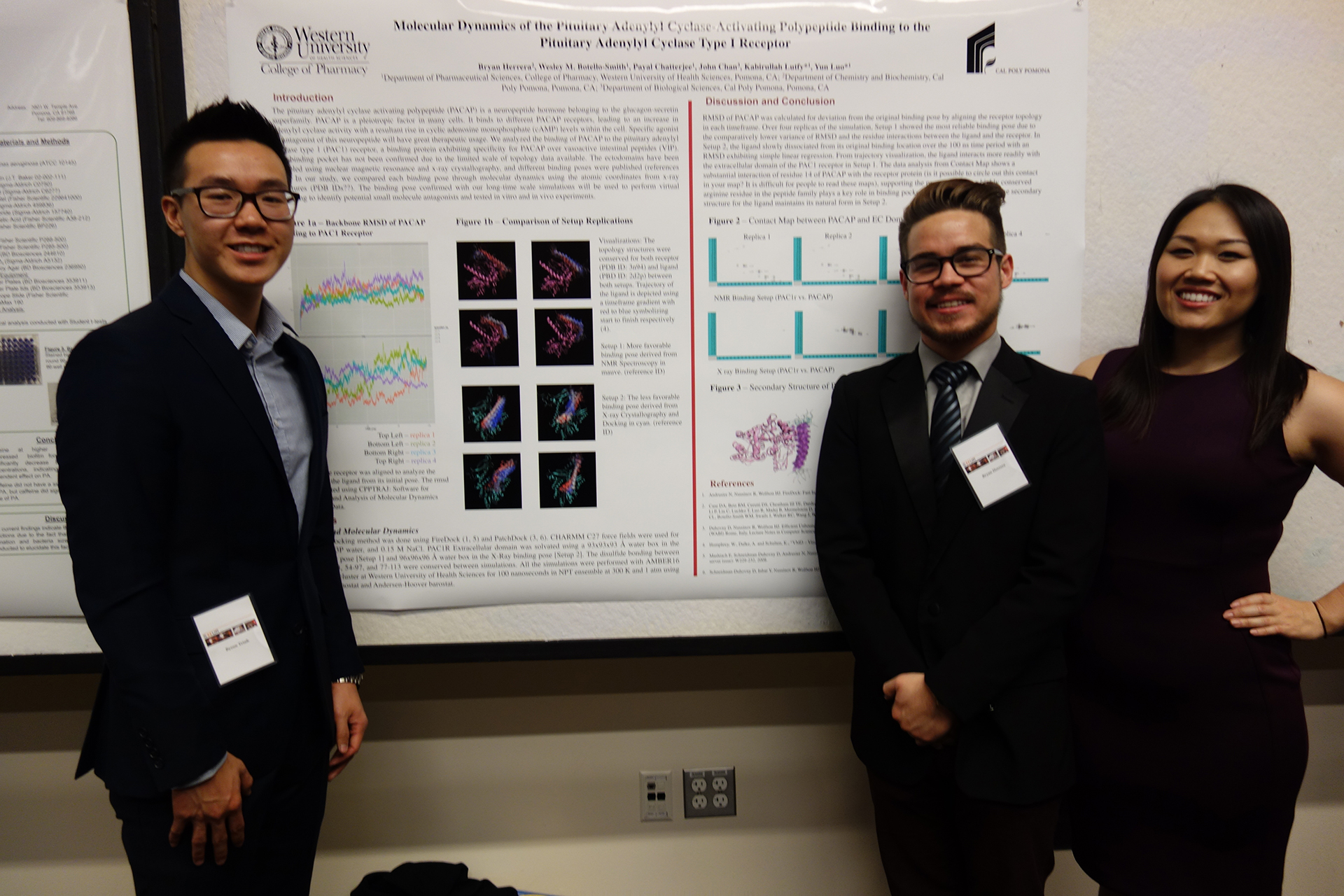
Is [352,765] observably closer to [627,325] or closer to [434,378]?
[434,378]

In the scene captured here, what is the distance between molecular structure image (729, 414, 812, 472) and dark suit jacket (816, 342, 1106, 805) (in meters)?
0.22

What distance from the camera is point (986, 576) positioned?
121 centimetres

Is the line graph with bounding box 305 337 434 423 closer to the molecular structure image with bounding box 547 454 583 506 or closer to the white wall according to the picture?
the molecular structure image with bounding box 547 454 583 506

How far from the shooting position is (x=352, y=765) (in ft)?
5.42

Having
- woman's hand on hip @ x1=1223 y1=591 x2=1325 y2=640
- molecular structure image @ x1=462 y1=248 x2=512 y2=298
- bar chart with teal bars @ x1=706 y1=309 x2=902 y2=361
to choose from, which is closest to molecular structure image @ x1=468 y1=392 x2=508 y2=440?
molecular structure image @ x1=462 y1=248 x2=512 y2=298

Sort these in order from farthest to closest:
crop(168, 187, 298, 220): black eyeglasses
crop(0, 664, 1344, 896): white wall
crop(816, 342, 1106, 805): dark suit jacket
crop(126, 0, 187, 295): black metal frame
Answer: crop(0, 664, 1344, 896): white wall, crop(126, 0, 187, 295): black metal frame, crop(816, 342, 1106, 805): dark suit jacket, crop(168, 187, 298, 220): black eyeglasses

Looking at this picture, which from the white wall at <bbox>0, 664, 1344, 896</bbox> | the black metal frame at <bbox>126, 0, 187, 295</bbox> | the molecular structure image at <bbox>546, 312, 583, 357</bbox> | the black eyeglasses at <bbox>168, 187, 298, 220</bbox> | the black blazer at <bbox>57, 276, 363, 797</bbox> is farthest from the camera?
the white wall at <bbox>0, 664, 1344, 896</bbox>

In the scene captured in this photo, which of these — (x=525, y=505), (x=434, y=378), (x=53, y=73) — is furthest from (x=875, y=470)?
(x=53, y=73)

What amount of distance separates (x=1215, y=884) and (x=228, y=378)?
2.05 m

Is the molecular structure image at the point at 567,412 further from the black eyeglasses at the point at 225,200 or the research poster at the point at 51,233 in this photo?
the research poster at the point at 51,233

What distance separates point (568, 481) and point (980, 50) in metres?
1.33

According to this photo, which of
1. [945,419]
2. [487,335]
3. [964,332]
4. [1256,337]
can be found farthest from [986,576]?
[487,335]

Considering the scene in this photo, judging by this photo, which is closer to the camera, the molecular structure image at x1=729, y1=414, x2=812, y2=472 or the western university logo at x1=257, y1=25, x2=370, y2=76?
the western university logo at x1=257, y1=25, x2=370, y2=76

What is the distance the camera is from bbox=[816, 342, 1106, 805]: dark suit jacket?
3.85 feet
